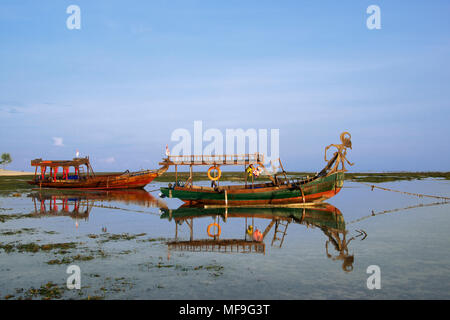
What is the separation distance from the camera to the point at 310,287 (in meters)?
10.6

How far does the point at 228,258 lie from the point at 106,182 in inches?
1452

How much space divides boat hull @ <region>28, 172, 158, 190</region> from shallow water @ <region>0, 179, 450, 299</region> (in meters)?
22.9

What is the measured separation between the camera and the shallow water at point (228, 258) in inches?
408

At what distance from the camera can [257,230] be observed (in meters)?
19.9

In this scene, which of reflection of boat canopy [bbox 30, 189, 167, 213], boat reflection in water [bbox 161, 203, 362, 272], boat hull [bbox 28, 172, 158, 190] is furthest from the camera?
boat hull [bbox 28, 172, 158, 190]

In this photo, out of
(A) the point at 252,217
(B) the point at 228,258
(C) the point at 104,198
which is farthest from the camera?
(C) the point at 104,198

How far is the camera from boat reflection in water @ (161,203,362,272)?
15.4 m

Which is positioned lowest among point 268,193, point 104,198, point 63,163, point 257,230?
point 104,198

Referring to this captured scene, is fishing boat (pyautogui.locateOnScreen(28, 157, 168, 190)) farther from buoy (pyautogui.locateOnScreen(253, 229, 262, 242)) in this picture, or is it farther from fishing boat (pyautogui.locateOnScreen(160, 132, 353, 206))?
buoy (pyautogui.locateOnScreen(253, 229, 262, 242))

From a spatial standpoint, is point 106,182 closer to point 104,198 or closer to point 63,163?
point 63,163

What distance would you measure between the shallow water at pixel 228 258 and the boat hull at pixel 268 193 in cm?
366

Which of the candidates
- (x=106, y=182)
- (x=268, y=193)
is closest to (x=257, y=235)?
(x=268, y=193)

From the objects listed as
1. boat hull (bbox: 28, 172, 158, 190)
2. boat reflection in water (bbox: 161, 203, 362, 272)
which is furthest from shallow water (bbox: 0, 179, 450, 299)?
boat hull (bbox: 28, 172, 158, 190)
